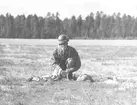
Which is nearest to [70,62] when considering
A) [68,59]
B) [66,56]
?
[68,59]

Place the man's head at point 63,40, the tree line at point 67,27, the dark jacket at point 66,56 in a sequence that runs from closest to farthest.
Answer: the man's head at point 63,40 → the dark jacket at point 66,56 → the tree line at point 67,27

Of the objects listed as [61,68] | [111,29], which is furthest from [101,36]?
[61,68]

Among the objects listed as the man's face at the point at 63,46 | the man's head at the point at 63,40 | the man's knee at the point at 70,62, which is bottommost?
the man's knee at the point at 70,62

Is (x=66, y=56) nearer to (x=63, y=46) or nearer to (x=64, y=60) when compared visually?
(x=64, y=60)

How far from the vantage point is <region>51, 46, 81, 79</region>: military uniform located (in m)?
12.6

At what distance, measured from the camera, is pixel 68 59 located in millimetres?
12586

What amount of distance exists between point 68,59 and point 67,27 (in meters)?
106

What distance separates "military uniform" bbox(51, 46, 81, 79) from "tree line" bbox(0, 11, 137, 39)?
90.6m

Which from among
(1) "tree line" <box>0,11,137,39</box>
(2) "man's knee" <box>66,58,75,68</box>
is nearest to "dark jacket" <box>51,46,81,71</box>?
→ (2) "man's knee" <box>66,58,75,68</box>

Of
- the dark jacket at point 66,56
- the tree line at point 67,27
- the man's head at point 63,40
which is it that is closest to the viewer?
the man's head at point 63,40

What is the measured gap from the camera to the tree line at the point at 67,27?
106 m

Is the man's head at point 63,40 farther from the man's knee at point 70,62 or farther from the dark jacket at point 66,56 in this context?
the man's knee at point 70,62

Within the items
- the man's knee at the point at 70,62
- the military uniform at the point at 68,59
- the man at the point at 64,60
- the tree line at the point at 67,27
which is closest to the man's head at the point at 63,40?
the man at the point at 64,60

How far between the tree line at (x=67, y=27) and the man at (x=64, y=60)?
90.6m
